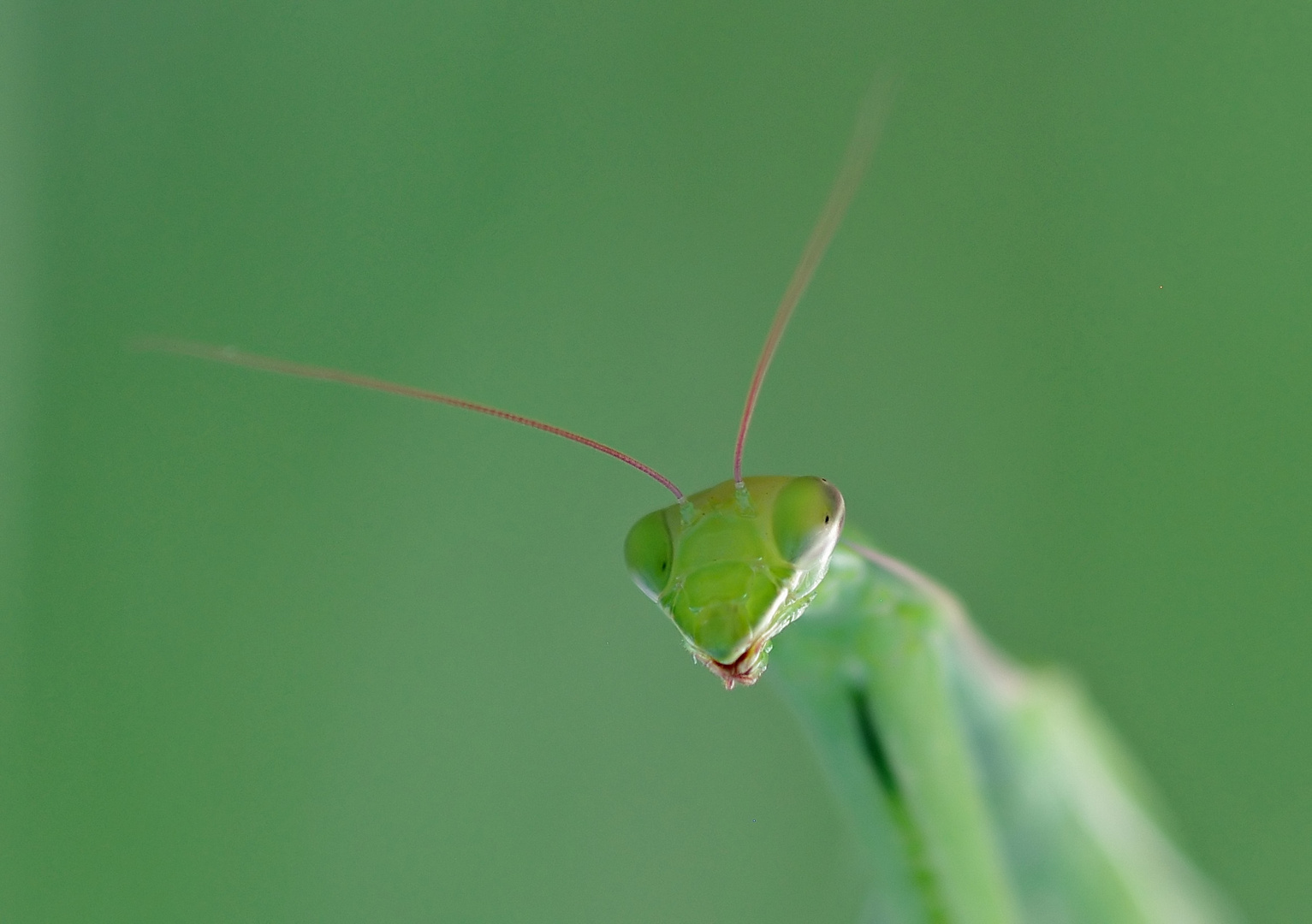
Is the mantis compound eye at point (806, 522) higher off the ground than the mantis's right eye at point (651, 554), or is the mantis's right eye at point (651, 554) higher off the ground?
the mantis compound eye at point (806, 522)

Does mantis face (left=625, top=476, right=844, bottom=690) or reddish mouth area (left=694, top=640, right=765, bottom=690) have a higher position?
mantis face (left=625, top=476, right=844, bottom=690)

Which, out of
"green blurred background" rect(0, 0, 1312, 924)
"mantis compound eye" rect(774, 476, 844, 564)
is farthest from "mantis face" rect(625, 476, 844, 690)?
"green blurred background" rect(0, 0, 1312, 924)

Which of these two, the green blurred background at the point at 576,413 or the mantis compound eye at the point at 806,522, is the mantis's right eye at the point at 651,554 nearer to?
the mantis compound eye at the point at 806,522

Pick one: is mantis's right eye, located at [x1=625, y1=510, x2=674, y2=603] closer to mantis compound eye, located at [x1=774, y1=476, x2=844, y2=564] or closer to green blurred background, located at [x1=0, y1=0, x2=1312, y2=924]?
mantis compound eye, located at [x1=774, y1=476, x2=844, y2=564]

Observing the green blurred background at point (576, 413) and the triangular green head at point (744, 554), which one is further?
the green blurred background at point (576, 413)

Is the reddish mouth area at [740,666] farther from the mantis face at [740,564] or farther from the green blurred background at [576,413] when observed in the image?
the green blurred background at [576,413]

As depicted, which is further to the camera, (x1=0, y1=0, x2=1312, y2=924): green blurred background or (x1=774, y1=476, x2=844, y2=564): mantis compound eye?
(x1=0, y1=0, x2=1312, y2=924): green blurred background

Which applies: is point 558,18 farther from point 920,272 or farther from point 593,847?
point 593,847

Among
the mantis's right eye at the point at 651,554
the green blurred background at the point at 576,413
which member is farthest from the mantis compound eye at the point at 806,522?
the green blurred background at the point at 576,413
